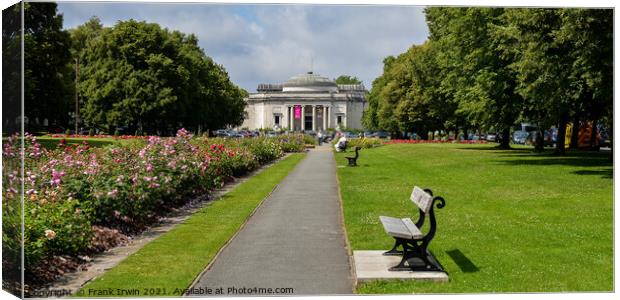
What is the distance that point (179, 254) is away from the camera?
9359 millimetres

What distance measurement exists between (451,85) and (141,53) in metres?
24.3

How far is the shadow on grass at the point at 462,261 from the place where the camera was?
832cm

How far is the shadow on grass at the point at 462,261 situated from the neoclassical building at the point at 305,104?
384ft

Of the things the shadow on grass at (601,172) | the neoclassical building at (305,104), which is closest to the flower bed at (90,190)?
the shadow on grass at (601,172)

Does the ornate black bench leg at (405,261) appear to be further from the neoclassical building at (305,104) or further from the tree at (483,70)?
the neoclassical building at (305,104)

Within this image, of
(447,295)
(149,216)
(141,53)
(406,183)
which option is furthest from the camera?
(141,53)

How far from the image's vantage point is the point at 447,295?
711 cm

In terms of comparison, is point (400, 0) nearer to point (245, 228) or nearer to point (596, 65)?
point (245, 228)

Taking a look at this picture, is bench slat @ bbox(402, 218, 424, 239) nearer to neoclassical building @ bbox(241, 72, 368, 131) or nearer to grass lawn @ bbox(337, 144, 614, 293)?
grass lawn @ bbox(337, 144, 614, 293)

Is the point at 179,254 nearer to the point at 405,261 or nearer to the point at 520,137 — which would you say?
the point at 405,261

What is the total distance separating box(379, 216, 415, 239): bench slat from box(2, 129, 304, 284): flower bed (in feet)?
12.9

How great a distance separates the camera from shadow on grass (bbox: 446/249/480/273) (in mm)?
8320

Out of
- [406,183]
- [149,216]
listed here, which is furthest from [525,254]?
[406,183]

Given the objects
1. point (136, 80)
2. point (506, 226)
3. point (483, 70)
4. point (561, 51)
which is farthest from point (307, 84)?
point (506, 226)
